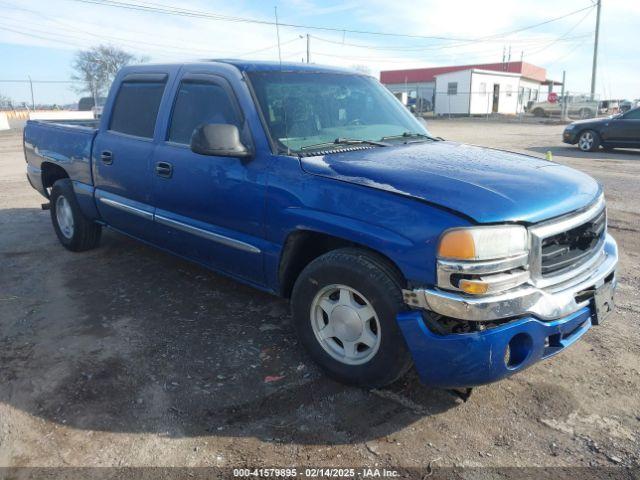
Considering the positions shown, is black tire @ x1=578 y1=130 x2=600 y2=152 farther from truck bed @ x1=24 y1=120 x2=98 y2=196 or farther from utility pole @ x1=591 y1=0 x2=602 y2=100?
utility pole @ x1=591 y1=0 x2=602 y2=100

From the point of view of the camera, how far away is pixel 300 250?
3.26 m

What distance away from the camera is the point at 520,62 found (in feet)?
179

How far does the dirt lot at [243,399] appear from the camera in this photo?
8.46 feet

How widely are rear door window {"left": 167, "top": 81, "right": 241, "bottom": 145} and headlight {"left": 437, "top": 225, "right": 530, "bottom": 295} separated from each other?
1.79 meters

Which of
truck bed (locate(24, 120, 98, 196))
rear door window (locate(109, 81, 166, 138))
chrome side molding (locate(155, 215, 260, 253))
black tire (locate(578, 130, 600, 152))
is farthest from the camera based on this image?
black tire (locate(578, 130, 600, 152))

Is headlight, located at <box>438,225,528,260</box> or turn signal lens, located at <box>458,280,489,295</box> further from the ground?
headlight, located at <box>438,225,528,260</box>

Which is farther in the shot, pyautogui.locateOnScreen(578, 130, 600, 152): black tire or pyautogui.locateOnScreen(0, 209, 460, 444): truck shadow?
pyautogui.locateOnScreen(578, 130, 600, 152): black tire

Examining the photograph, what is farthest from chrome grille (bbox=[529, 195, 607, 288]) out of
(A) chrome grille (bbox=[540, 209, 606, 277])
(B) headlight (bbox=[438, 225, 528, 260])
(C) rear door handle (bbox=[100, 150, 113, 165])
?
(C) rear door handle (bbox=[100, 150, 113, 165])

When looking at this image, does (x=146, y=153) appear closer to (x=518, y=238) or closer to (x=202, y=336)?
Result: (x=202, y=336)

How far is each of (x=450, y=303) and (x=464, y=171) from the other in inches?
34.2

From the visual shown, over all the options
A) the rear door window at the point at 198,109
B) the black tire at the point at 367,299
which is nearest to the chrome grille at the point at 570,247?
the black tire at the point at 367,299

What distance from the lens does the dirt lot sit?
258 cm

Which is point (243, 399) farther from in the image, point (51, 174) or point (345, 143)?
point (51, 174)

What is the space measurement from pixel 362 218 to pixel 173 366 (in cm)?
160
